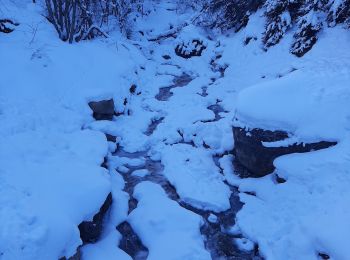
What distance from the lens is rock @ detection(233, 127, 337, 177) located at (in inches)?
214

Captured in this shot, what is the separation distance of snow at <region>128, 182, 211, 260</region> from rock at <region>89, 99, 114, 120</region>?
3.09m

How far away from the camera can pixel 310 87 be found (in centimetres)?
583


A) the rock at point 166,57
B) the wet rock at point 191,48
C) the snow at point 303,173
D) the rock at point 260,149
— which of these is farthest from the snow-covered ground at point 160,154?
the rock at point 166,57

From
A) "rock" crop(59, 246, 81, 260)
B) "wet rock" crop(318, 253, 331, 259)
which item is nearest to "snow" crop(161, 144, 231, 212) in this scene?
"wet rock" crop(318, 253, 331, 259)

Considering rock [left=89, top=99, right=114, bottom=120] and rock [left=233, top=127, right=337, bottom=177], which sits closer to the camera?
rock [left=233, top=127, right=337, bottom=177]

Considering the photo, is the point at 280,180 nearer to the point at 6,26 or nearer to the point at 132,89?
the point at 132,89

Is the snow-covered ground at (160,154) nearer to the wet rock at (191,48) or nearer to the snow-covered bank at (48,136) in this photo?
the snow-covered bank at (48,136)

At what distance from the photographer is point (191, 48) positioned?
1298cm

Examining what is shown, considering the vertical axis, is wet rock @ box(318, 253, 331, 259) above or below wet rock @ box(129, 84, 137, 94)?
above

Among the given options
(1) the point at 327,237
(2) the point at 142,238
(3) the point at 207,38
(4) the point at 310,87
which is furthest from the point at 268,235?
(3) the point at 207,38

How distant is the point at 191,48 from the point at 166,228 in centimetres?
930

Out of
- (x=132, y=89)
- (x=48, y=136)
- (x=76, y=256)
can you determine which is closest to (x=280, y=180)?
(x=76, y=256)

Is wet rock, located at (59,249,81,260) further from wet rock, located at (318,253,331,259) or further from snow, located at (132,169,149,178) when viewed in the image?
wet rock, located at (318,253,331,259)

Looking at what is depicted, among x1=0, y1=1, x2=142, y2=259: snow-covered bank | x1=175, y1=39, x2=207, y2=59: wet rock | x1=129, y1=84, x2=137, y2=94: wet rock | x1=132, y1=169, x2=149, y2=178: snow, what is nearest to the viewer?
x1=0, y1=1, x2=142, y2=259: snow-covered bank
